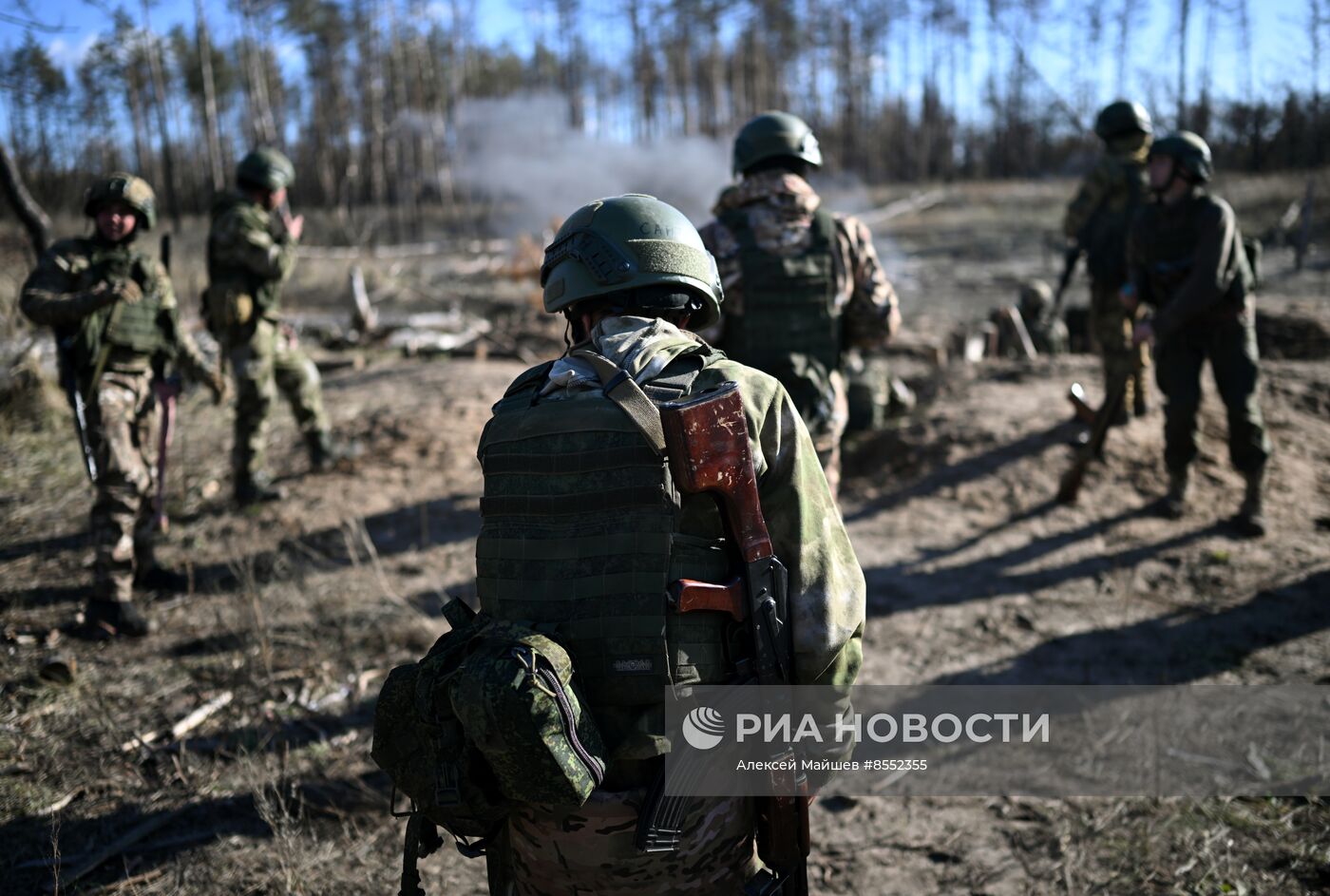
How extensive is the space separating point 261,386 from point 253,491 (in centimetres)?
74

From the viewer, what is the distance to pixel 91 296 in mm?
4691

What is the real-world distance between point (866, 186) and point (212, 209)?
32.9m

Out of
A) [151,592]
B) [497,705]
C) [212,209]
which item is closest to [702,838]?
[497,705]

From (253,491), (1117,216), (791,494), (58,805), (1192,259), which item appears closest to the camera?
(791,494)

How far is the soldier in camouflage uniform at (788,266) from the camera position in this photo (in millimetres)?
3879

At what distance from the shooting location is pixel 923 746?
3756 mm

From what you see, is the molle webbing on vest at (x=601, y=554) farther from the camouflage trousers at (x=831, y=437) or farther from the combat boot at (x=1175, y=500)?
the combat boot at (x=1175, y=500)

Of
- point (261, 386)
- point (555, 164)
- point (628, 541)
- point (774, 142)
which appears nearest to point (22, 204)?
point (261, 386)

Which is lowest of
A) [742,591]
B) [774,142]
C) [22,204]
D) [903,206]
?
[903,206]

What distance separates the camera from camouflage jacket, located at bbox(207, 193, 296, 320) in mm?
6008

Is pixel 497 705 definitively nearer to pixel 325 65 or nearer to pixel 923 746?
pixel 923 746

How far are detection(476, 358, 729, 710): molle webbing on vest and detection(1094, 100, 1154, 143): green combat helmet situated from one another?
635 centimetres

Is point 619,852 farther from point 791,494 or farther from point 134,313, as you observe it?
point 134,313

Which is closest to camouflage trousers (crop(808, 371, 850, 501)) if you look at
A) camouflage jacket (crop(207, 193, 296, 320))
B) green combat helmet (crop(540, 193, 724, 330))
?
green combat helmet (crop(540, 193, 724, 330))
